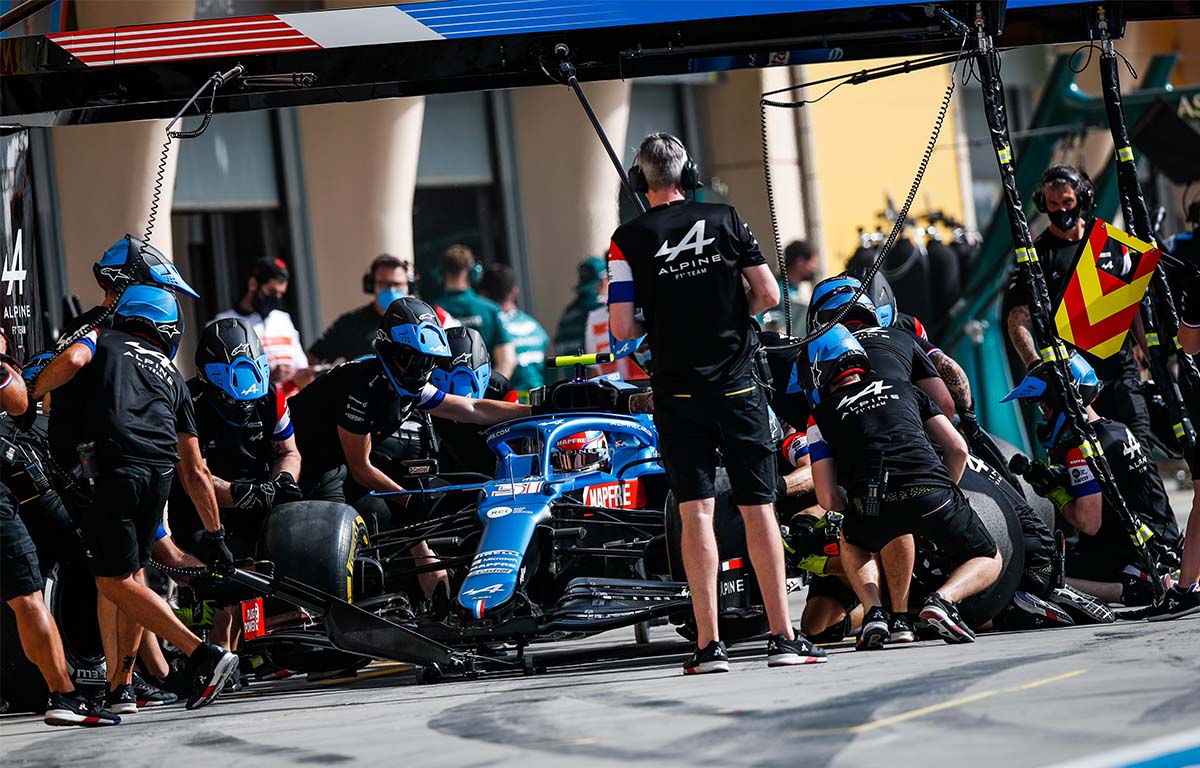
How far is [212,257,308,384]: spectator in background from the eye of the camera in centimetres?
1183

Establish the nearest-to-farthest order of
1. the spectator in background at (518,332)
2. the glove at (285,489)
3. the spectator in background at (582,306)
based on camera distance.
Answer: the glove at (285,489)
the spectator in background at (518,332)
the spectator in background at (582,306)

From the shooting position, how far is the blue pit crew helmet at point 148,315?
7.90 meters

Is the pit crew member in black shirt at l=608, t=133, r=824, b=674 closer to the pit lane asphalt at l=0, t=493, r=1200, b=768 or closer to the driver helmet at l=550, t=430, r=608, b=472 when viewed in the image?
the pit lane asphalt at l=0, t=493, r=1200, b=768

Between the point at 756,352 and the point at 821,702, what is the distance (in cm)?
176

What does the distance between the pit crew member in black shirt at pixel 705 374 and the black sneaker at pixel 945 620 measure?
1.78 ft

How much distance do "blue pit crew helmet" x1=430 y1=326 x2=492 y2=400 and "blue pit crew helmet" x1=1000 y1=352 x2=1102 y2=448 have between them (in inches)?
101

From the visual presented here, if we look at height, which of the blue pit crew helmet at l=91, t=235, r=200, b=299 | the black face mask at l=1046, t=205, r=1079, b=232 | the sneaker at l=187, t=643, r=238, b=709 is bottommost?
the sneaker at l=187, t=643, r=238, b=709

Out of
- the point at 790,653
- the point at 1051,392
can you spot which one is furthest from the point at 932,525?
the point at 1051,392

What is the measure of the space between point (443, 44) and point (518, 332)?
5054 mm

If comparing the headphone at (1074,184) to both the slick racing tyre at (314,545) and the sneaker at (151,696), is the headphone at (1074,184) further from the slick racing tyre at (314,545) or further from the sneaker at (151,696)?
the sneaker at (151,696)

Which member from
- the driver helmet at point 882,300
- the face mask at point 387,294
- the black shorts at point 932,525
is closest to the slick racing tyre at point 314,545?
the black shorts at point 932,525

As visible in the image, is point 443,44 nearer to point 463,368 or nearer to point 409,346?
point 409,346

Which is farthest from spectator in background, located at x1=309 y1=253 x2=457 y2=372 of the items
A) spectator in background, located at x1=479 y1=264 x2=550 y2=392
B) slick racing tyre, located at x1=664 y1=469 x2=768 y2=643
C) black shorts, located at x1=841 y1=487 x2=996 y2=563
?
black shorts, located at x1=841 y1=487 x2=996 y2=563

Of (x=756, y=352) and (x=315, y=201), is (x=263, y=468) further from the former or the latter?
(x=315, y=201)
